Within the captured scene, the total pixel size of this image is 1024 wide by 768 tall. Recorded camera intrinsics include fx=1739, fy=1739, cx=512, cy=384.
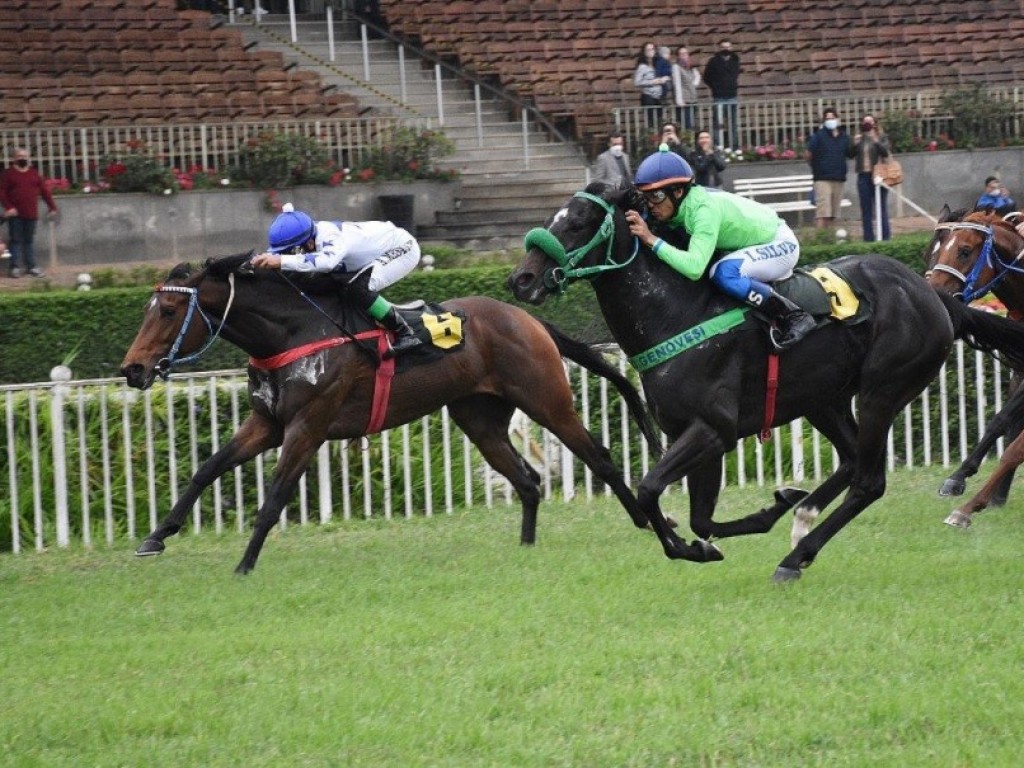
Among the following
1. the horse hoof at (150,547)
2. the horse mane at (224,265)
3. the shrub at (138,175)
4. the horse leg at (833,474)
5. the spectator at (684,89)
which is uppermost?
the spectator at (684,89)

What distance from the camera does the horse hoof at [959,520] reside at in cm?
954

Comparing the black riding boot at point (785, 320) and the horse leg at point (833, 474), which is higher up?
the black riding boot at point (785, 320)

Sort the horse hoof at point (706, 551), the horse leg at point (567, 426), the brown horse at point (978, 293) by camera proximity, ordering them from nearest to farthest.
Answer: the horse hoof at point (706, 551) < the horse leg at point (567, 426) < the brown horse at point (978, 293)

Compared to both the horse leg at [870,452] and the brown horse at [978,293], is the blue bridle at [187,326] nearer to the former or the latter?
the horse leg at [870,452]

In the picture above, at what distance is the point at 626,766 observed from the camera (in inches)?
212

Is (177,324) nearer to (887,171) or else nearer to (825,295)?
(825,295)

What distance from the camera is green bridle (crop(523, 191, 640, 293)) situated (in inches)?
297

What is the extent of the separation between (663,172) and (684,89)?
1674 cm

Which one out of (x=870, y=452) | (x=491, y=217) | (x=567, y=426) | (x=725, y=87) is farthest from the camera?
(x=725, y=87)

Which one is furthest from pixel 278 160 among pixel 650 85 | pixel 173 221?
pixel 650 85

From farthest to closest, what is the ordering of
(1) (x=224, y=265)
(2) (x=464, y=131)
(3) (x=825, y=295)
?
(2) (x=464, y=131)
(1) (x=224, y=265)
(3) (x=825, y=295)

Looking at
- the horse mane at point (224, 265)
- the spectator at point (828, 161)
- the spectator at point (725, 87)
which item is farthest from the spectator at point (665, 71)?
the horse mane at point (224, 265)

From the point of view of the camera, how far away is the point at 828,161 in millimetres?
22375

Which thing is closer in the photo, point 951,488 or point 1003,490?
point 1003,490
